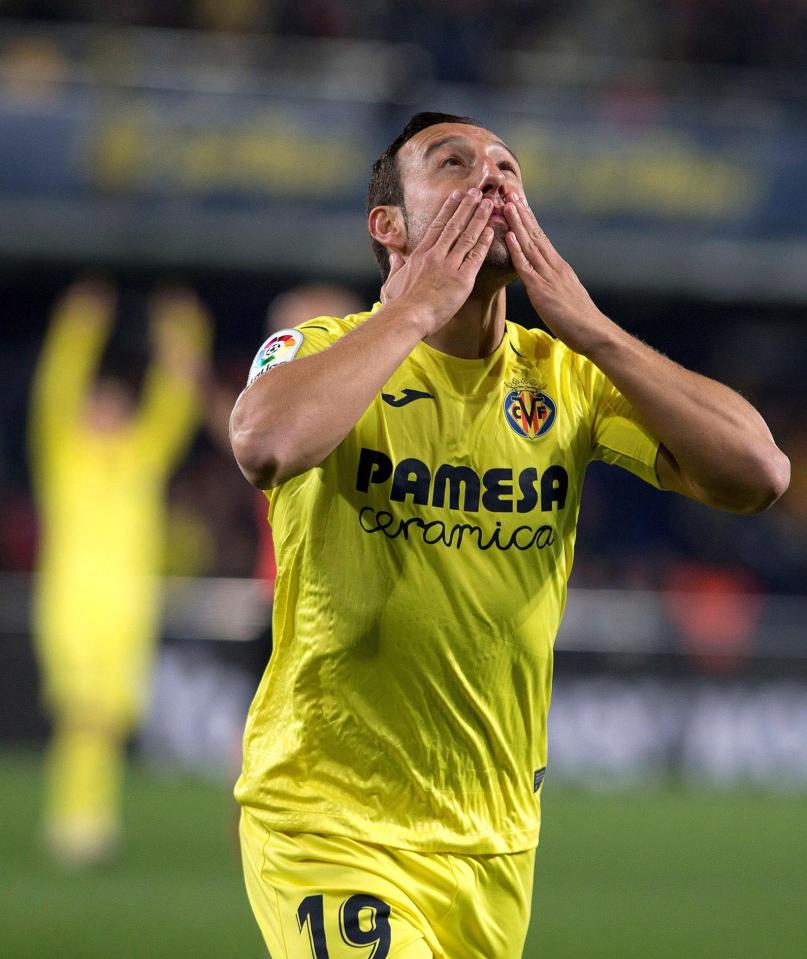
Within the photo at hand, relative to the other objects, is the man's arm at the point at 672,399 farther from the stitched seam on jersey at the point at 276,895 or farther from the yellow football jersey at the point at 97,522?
the yellow football jersey at the point at 97,522

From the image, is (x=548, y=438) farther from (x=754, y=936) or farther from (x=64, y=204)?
(x=64, y=204)

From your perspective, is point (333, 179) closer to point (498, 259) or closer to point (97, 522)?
point (97, 522)

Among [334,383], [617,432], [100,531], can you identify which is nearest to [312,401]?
[334,383]

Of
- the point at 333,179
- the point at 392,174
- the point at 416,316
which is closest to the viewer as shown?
the point at 416,316

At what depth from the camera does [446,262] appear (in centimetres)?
328

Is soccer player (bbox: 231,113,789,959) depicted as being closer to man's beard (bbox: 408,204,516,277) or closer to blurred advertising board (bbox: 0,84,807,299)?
man's beard (bbox: 408,204,516,277)

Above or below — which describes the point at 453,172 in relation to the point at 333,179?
below

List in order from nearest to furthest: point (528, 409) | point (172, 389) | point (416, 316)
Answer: point (416, 316) < point (528, 409) < point (172, 389)

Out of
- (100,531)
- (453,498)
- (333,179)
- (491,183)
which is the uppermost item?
(333,179)

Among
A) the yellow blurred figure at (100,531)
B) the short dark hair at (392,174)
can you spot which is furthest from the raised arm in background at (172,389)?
the short dark hair at (392,174)

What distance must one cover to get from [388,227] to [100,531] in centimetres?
699

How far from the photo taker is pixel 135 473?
10289mm

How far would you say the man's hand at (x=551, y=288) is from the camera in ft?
10.8

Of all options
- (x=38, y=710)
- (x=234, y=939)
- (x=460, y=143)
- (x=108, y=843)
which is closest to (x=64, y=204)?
(x=38, y=710)
